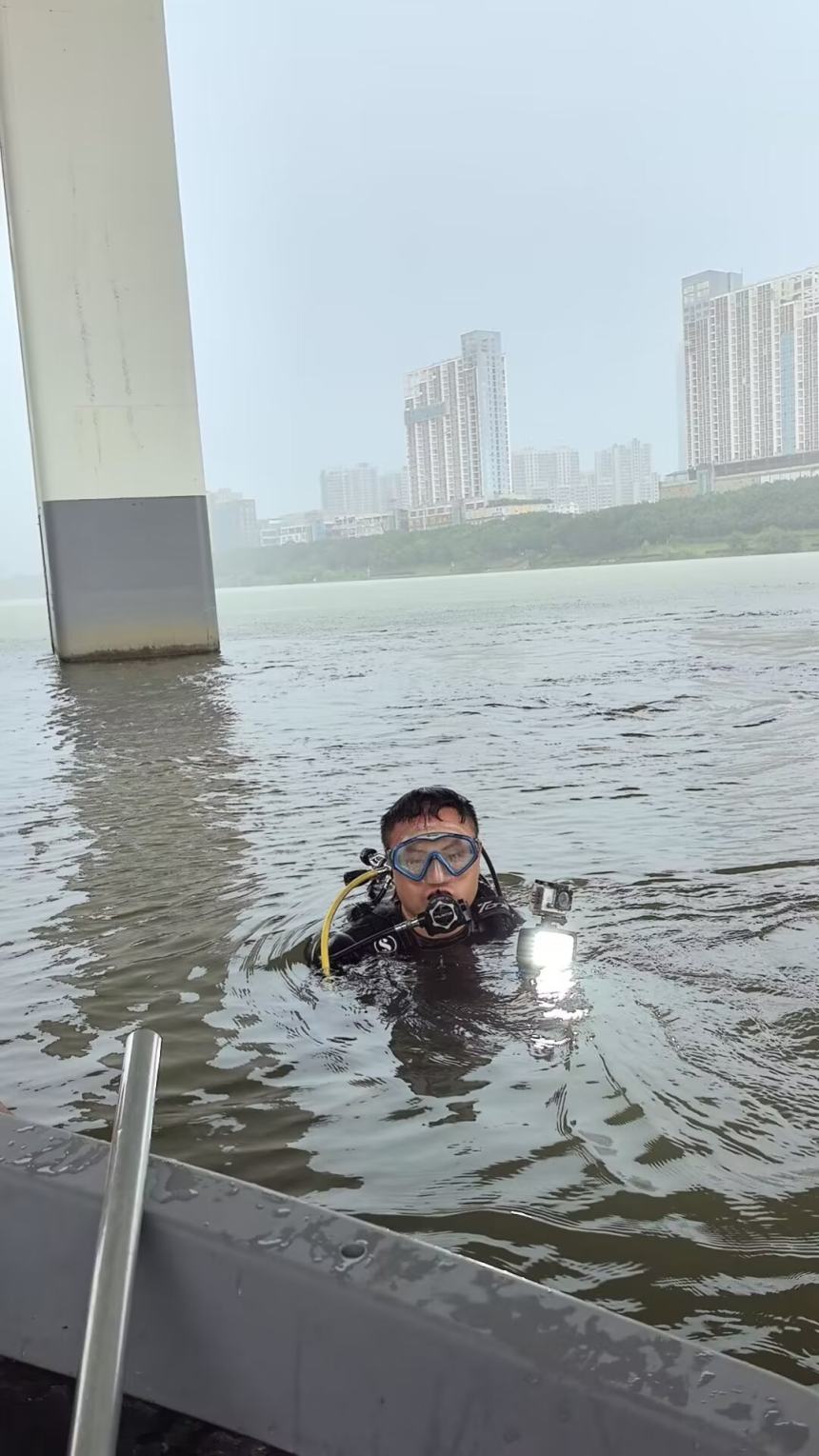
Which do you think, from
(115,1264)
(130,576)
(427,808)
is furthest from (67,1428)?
(130,576)

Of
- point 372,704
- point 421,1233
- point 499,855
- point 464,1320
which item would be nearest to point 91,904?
point 499,855

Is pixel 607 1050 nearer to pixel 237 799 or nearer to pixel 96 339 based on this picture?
pixel 237 799

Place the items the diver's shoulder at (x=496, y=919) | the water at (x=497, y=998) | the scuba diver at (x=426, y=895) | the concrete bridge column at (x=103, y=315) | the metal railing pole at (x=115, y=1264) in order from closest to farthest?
the metal railing pole at (x=115, y=1264)
the water at (x=497, y=998)
the scuba diver at (x=426, y=895)
the diver's shoulder at (x=496, y=919)
the concrete bridge column at (x=103, y=315)

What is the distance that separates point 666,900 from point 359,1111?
171cm

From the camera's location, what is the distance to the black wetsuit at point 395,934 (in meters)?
3.53

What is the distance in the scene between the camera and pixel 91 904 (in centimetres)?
432

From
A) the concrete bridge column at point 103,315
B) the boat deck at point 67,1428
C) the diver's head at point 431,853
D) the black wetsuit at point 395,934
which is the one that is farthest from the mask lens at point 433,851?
the concrete bridge column at point 103,315

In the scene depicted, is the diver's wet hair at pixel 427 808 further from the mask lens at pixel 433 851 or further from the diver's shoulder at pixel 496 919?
the diver's shoulder at pixel 496 919

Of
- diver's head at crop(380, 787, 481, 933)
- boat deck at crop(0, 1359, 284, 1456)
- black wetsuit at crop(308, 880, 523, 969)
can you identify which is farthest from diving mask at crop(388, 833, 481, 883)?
boat deck at crop(0, 1359, 284, 1456)

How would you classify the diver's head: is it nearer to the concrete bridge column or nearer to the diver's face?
the diver's face

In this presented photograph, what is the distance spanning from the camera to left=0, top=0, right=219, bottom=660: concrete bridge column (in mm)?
13664

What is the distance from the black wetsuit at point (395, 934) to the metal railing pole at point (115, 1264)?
191 cm

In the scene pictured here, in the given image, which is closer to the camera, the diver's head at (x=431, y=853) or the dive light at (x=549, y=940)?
the dive light at (x=549, y=940)

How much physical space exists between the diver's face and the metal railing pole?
188 centimetres
